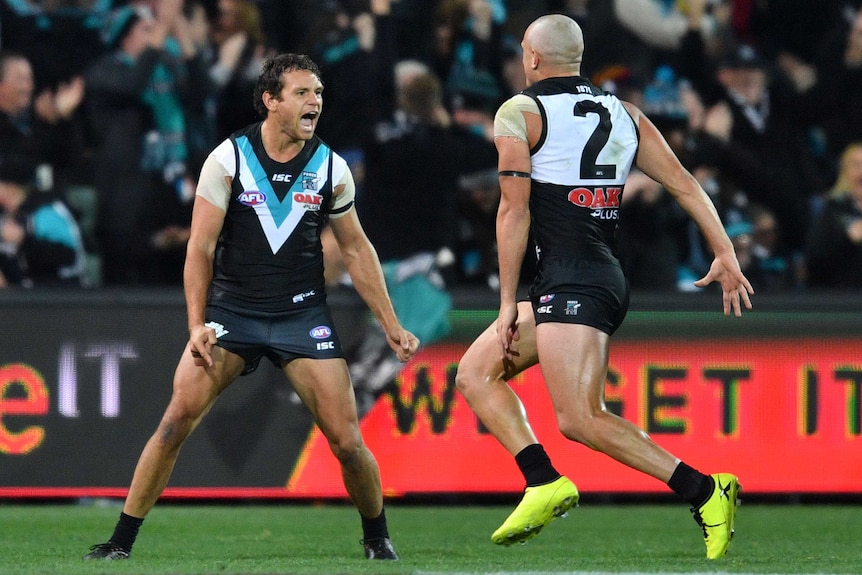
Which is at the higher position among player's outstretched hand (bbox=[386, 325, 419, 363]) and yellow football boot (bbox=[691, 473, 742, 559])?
player's outstretched hand (bbox=[386, 325, 419, 363])

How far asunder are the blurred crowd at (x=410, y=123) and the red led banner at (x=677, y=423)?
29.8 inches

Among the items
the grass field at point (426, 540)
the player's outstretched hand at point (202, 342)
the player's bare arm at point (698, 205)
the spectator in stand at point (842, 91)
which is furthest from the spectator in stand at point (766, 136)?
the player's outstretched hand at point (202, 342)

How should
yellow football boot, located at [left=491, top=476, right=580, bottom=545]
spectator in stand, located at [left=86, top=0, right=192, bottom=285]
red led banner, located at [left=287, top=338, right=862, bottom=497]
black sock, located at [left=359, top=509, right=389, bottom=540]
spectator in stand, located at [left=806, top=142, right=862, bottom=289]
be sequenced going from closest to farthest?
yellow football boot, located at [left=491, top=476, right=580, bottom=545], black sock, located at [left=359, top=509, right=389, bottom=540], red led banner, located at [left=287, top=338, right=862, bottom=497], spectator in stand, located at [left=806, top=142, right=862, bottom=289], spectator in stand, located at [left=86, top=0, right=192, bottom=285]

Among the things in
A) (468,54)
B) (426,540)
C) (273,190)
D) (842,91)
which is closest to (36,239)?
(468,54)

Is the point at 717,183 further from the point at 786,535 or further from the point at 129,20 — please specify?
the point at 129,20

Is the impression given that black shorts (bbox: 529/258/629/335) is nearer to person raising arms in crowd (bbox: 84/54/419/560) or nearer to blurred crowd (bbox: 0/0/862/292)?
person raising arms in crowd (bbox: 84/54/419/560)

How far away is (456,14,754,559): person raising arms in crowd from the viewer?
6.28 metres

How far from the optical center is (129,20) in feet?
35.8

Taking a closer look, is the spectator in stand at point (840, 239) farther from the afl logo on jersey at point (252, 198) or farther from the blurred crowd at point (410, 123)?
the afl logo on jersey at point (252, 198)

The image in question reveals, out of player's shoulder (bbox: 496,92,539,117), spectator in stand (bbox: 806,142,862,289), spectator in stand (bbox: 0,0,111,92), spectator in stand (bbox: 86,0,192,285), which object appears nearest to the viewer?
player's shoulder (bbox: 496,92,539,117)

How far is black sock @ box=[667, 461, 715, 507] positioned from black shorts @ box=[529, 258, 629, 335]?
27.1 inches

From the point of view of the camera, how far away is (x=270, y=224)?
6.68 m

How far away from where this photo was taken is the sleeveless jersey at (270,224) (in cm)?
662

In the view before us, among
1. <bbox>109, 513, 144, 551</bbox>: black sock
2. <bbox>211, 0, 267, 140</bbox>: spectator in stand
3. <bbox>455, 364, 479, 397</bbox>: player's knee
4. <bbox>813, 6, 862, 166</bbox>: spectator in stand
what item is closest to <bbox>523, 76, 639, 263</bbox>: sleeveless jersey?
<bbox>455, 364, 479, 397</bbox>: player's knee
